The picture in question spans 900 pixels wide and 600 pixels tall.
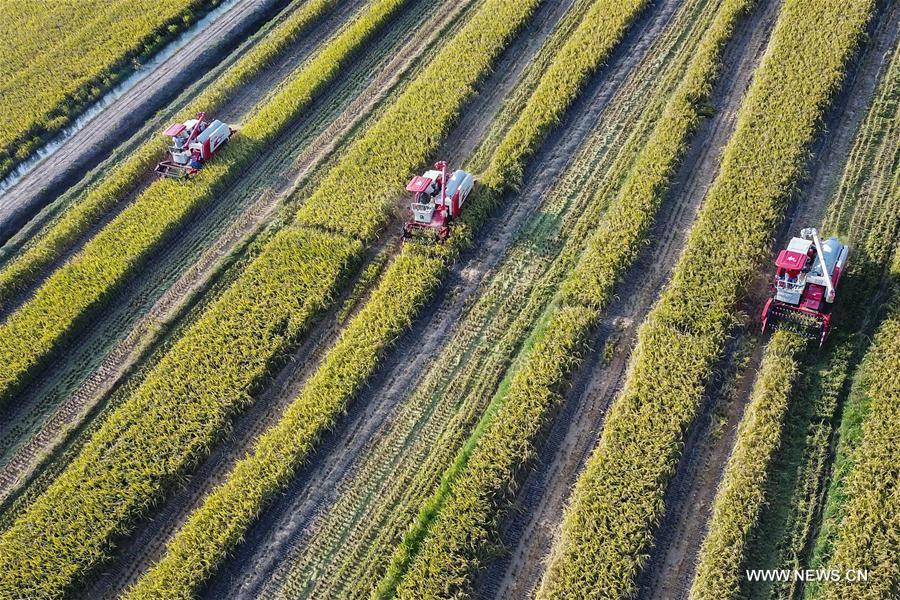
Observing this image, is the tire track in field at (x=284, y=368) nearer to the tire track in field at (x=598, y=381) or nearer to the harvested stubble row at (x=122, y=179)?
the harvested stubble row at (x=122, y=179)

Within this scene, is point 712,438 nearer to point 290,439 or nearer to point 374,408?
point 374,408

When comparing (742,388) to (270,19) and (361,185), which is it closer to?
(361,185)

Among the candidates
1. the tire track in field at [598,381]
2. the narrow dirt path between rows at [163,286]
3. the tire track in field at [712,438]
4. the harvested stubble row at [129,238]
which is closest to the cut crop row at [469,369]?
the tire track in field at [598,381]

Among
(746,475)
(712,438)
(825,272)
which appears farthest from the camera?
(825,272)

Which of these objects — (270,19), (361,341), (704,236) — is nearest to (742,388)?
(704,236)

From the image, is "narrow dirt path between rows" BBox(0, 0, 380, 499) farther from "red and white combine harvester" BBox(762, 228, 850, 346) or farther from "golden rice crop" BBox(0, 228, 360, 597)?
"red and white combine harvester" BBox(762, 228, 850, 346)

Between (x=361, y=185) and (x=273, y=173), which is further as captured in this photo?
(x=273, y=173)

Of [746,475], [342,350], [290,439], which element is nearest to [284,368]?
[342,350]
